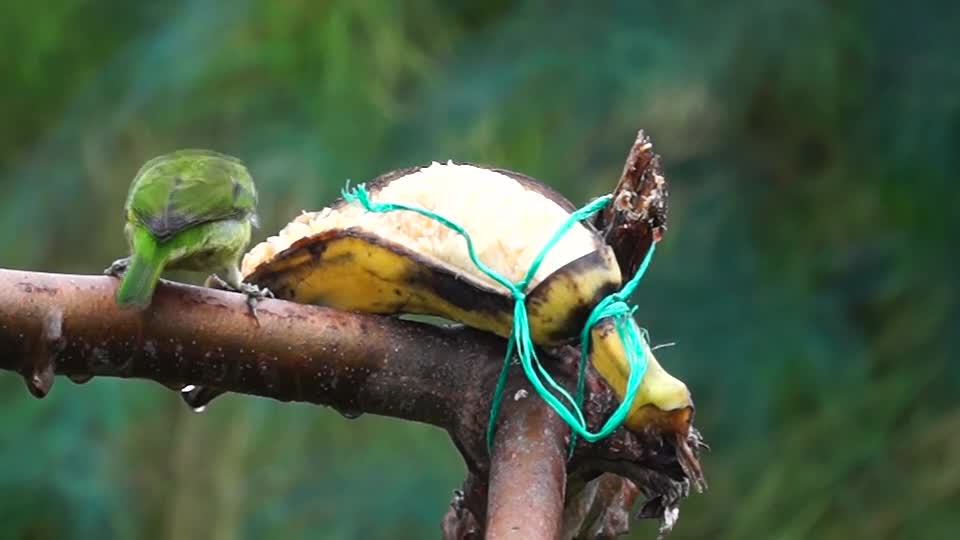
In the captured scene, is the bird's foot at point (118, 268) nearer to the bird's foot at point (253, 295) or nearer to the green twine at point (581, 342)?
the bird's foot at point (253, 295)

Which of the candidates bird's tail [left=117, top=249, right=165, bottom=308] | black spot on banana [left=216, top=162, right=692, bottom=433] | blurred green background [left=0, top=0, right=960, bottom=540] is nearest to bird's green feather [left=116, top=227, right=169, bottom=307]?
bird's tail [left=117, top=249, right=165, bottom=308]

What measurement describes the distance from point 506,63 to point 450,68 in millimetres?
131

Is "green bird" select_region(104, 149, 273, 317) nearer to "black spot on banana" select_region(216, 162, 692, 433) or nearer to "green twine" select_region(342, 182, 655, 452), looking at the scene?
"black spot on banana" select_region(216, 162, 692, 433)

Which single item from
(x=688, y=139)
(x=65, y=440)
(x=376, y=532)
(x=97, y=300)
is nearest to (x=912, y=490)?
(x=688, y=139)

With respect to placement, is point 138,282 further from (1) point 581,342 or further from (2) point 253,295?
(1) point 581,342

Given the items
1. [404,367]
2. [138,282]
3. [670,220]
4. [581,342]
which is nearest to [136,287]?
[138,282]

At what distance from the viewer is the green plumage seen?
1.41 meters

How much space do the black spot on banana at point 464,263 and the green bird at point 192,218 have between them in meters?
0.04

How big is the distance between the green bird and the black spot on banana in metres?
0.04

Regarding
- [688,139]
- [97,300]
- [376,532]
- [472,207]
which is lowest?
[97,300]

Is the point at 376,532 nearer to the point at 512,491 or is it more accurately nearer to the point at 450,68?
the point at 450,68

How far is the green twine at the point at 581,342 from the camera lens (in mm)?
1312

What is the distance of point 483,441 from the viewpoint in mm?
1372

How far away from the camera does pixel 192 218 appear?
1452 millimetres
